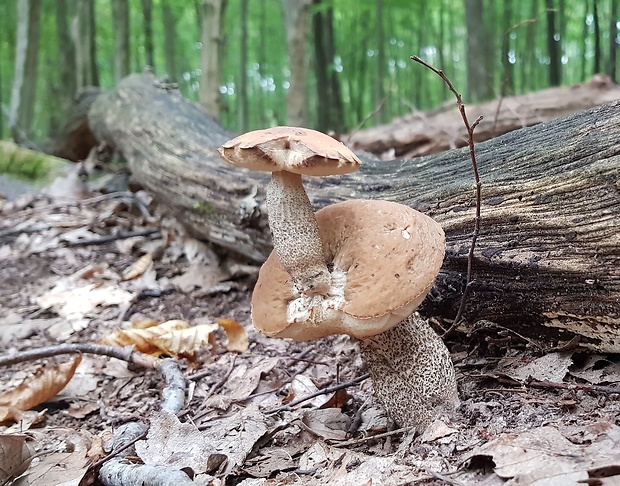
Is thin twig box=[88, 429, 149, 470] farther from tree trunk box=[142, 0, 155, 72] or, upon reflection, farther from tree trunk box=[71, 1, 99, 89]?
tree trunk box=[142, 0, 155, 72]

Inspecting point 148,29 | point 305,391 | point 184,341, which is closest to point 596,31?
point 305,391

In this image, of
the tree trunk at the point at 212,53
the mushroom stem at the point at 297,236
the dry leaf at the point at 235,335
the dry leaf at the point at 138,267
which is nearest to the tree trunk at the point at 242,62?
the tree trunk at the point at 212,53

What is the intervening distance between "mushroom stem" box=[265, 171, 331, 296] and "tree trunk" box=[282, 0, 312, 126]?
5.82 metres

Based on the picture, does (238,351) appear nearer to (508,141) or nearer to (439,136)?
(508,141)

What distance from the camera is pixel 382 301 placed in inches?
64.0

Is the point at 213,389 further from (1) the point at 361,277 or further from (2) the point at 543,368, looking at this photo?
(2) the point at 543,368

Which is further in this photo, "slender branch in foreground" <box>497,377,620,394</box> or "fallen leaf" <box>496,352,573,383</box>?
"fallen leaf" <box>496,352,573,383</box>

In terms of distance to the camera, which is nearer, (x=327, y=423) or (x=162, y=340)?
(x=327, y=423)

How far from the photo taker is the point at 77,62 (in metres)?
11.0

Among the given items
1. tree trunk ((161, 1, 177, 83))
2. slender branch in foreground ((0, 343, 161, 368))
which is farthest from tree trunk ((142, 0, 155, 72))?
slender branch in foreground ((0, 343, 161, 368))

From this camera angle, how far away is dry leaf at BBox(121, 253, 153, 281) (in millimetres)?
4746

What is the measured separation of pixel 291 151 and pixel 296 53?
6.58m

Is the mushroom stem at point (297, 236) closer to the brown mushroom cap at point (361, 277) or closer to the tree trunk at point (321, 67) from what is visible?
the brown mushroom cap at point (361, 277)

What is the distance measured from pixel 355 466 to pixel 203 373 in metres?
1.51
